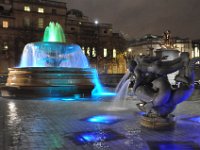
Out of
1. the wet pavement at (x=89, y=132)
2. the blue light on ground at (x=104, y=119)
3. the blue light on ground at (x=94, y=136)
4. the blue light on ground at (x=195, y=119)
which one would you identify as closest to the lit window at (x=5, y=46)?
the wet pavement at (x=89, y=132)

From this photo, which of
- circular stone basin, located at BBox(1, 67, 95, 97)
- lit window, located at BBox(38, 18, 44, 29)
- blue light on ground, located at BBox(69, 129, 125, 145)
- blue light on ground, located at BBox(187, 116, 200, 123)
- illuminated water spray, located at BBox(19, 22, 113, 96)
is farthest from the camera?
lit window, located at BBox(38, 18, 44, 29)

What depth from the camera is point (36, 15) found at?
2650 inches

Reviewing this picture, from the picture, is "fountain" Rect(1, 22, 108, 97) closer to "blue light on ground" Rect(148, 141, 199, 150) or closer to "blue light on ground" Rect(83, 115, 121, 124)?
"blue light on ground" Rect(83, 115, 121, 124)

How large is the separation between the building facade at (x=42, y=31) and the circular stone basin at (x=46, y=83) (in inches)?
1923

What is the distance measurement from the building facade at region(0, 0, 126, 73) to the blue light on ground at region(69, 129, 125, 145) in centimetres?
5853

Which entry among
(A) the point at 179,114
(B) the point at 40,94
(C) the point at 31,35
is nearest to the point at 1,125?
(A) the point at 179,114

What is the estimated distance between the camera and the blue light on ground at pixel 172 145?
18.5ft

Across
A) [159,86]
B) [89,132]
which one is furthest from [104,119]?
[159,86]

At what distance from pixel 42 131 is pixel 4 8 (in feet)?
213

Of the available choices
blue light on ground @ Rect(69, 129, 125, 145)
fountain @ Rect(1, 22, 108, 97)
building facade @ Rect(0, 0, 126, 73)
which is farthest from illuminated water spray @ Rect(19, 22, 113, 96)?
building facade @ Rect(0, 0, 126, 73)

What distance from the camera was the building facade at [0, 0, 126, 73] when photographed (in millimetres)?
63719

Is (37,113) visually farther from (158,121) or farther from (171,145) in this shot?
(171,145)

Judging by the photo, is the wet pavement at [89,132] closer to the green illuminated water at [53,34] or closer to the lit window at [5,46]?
the green illuminated water at [53,34]

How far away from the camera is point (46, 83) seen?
1538 cm
